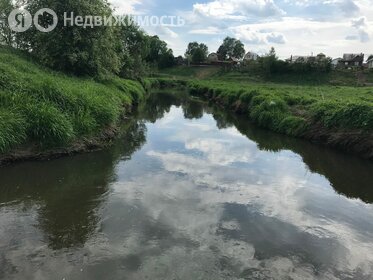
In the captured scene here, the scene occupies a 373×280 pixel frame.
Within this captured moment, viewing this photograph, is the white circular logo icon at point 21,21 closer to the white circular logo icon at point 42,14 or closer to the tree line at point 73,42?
the tree line at point 73,42

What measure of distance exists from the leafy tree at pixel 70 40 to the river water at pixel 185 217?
10.1m

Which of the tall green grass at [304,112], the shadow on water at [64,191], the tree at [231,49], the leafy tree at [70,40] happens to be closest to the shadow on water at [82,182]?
the shadow on water at [64,191]

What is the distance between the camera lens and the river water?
6.84 m

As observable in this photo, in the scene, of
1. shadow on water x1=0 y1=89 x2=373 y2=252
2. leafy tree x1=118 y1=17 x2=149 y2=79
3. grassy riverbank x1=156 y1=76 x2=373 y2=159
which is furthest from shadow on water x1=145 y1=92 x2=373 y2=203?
leafy tree x1=118 y1=17 x2=149 y2=79

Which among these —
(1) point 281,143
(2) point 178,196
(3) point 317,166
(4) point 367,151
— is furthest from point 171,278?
(1) point 281,143

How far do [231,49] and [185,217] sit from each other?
121 metres

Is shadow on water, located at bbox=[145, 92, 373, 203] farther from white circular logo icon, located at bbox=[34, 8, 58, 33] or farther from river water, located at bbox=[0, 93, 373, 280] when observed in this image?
white circular logo icon, located at bbox=[34, 8, 58, 33]

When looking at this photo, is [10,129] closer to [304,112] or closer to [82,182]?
[82,182]

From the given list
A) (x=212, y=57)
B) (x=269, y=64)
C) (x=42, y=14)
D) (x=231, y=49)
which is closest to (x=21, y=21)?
(x=42, y=14)

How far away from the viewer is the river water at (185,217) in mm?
6836

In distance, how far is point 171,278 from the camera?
639 cm

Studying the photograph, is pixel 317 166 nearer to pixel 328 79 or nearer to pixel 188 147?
pixel 188 147

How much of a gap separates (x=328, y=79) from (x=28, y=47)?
5771 centimetres

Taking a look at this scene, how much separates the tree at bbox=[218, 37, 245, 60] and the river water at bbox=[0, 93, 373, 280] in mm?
112038
